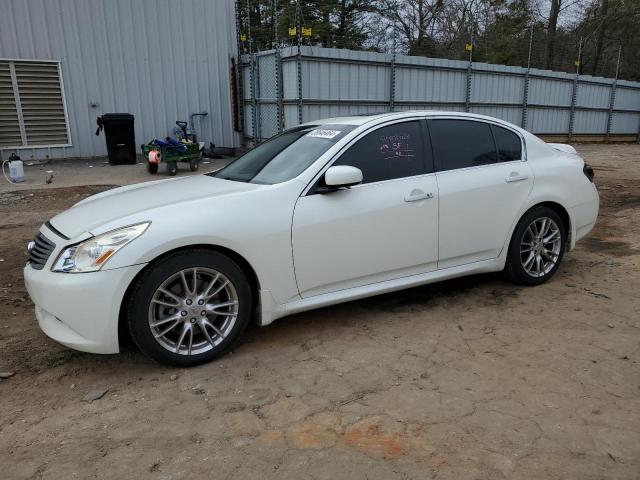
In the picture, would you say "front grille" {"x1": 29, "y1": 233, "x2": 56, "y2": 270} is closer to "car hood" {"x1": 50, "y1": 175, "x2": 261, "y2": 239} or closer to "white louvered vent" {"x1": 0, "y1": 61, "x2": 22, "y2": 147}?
"car hood" {"x1": 50, "y1": 175, "x2": 261, "y2": 239}

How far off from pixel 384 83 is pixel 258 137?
4008mm

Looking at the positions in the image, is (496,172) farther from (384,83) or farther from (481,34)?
(481,34)

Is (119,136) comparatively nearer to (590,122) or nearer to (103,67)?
(103,67)

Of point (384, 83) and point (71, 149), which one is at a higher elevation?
point (384, 83)

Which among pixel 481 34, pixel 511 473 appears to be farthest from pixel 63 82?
pixel 481 34

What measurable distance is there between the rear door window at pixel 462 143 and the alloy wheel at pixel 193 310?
6.42 feet

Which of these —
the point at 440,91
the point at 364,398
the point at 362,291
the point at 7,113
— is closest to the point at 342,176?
the point at 362,291

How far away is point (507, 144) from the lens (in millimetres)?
4531

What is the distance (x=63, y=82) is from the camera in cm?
1344

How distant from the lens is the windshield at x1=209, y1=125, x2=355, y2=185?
375 cm

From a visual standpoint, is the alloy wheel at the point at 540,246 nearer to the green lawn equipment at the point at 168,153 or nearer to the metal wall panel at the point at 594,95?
the green lawn equipment at the point at 168,153

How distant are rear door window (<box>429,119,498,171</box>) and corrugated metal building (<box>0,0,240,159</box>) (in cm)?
1208

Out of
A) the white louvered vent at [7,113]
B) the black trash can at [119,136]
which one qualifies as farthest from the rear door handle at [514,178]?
the white louvered vent at [7,113]

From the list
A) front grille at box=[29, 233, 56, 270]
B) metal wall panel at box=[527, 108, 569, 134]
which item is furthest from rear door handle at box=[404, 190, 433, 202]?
metal wall panel at box=[527, 108, 569, 134]
